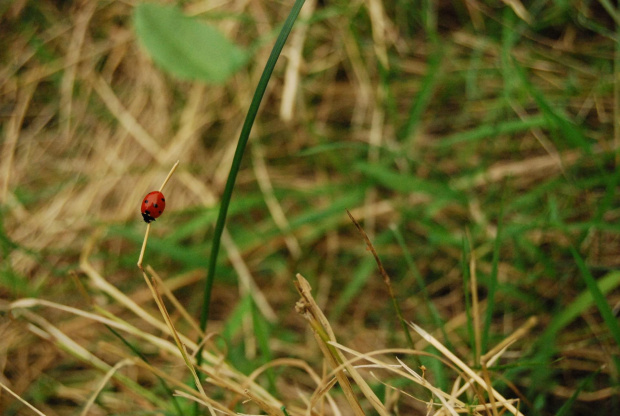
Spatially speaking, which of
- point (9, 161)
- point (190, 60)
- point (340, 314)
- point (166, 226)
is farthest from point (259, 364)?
point (9, 161)

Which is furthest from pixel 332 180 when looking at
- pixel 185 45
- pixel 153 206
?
pixel 153 206

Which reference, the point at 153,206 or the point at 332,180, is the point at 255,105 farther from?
the point at 332,180

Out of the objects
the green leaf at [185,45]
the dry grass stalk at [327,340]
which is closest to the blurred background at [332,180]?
the green leaf at [185,45]

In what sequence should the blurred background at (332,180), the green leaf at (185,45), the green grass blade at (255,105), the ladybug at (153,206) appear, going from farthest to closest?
1. the green leaf at (185,45)
2. the blurred background at (332,180)
3. the ladybug at (153,206)
4. the green grass blade at (255,105)

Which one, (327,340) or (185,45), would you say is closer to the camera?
(327,340)

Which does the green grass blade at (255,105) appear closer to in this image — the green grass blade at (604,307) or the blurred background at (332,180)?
the blurred background at (332,180)

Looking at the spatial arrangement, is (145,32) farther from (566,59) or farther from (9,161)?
(566,59)
